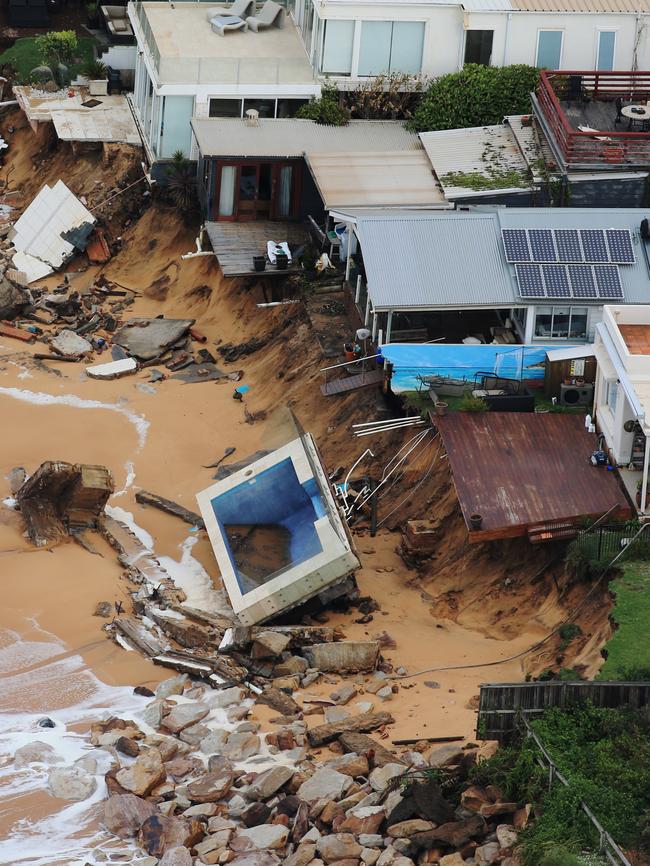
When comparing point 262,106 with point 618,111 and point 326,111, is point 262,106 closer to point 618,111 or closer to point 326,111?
point 326,111

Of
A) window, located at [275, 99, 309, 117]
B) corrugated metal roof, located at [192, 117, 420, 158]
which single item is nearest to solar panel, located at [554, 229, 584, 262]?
corrugated metal roof, located at [192, 117, 420, 158]

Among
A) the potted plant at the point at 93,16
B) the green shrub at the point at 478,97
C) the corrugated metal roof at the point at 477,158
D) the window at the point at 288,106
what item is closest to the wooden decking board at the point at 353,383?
the corrugated metal roof at the point at 477,158

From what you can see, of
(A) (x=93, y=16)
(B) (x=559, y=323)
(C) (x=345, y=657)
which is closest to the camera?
(C) (x=345, y=657)

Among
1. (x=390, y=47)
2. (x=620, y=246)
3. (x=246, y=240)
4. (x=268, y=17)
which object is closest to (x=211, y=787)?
(x=620, y=246)

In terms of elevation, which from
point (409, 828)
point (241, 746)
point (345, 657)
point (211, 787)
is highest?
point (409, 828)

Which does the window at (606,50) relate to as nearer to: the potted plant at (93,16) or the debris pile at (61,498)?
the potted plant at (93,16)

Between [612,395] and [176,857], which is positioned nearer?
[176,857]

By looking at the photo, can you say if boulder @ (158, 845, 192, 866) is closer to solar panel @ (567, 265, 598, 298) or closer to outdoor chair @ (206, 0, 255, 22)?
solar panel @ (567, 265, 598, 298)
